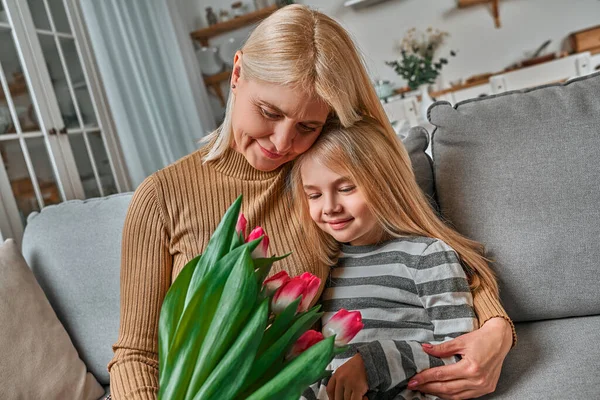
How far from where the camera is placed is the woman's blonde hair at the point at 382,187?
1.08 meters

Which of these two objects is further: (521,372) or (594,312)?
(594,312)

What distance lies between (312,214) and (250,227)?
0.12 m

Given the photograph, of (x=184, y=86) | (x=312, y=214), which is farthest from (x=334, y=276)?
(x=184, y=86)

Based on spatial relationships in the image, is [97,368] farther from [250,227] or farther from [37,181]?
[37,181]

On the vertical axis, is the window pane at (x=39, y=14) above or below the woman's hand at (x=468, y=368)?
above

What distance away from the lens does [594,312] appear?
115 cm

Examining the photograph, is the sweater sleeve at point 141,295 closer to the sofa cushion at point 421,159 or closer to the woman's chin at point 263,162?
the woman's chin at point 263,162

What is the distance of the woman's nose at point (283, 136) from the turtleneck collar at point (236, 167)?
133 millimetres

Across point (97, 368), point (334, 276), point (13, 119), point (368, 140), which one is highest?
point (13, 119)

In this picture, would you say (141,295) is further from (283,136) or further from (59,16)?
(59,16)

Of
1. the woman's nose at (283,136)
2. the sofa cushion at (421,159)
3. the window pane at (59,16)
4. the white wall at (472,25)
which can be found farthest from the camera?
the white wall at (472,25)

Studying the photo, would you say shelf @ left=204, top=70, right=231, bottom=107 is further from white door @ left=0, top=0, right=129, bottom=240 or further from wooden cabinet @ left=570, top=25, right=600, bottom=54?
wooden cabinet @ left=570, top=25, right=600, bottom=54

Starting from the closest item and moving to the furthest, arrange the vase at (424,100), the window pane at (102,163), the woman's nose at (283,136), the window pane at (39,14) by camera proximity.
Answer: the woman's nose at (283,136), the window pane at (39,14), the window pane at (102,163), the vase at (424,100)

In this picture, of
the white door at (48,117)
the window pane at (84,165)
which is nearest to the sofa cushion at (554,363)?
the white door at (48,117)
